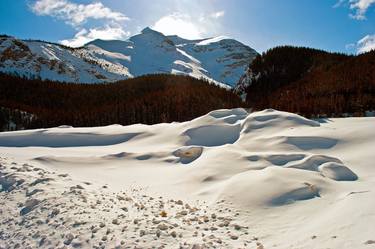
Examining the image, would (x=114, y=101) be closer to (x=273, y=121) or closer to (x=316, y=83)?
(x=316, y=83)

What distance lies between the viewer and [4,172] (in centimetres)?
1293

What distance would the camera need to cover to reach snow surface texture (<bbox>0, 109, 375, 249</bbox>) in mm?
7379

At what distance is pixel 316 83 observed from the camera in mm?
51531

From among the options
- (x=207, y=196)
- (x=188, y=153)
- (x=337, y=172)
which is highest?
(x=188, y=153)

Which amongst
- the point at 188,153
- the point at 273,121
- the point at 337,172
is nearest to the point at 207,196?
the point at 337,172

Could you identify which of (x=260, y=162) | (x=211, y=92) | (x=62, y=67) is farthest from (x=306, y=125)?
(x=62, y=67)

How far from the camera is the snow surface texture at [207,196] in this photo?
7.38 meters

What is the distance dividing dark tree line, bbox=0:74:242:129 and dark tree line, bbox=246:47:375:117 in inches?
418

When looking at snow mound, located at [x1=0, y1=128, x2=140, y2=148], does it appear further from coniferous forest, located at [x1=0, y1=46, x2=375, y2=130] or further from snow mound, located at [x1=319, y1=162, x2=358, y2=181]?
coniferous forest, located at [x1=0, y1=46, x2=375, y2=130]

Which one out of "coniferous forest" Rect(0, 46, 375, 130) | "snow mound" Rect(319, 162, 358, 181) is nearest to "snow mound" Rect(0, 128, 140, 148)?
"snow mound" Rect(319, 162, 358, 181)

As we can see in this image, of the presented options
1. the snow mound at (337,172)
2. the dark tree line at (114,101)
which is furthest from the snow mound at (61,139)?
the dark tree line at (114,101)

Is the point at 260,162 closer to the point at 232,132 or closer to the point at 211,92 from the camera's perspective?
the point at 232,132

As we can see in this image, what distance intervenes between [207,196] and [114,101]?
249ft

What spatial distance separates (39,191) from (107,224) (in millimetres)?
3546
